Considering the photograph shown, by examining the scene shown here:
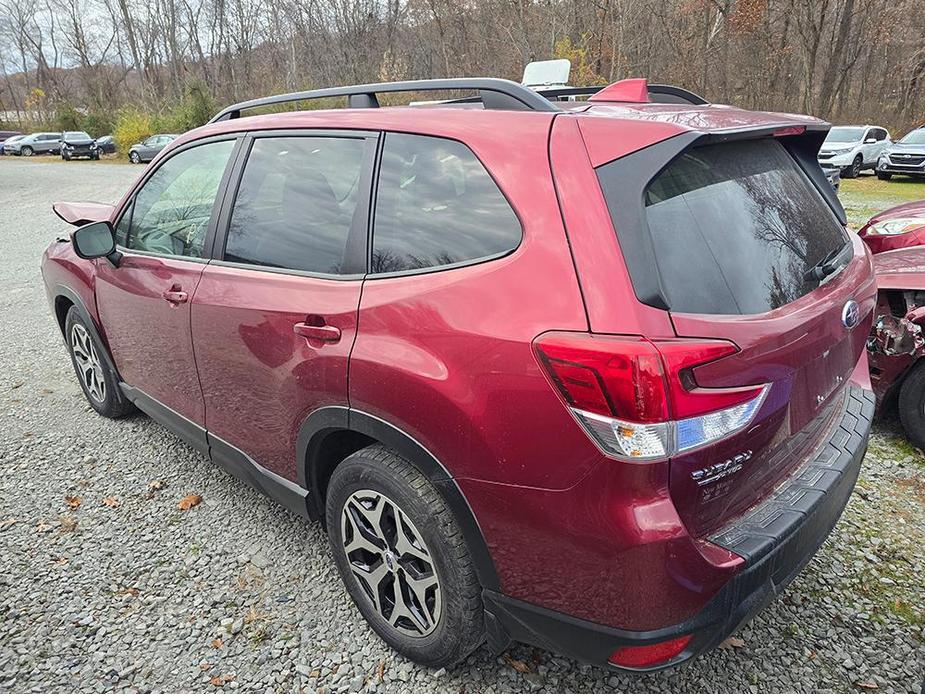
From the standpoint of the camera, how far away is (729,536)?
1702 millimetres

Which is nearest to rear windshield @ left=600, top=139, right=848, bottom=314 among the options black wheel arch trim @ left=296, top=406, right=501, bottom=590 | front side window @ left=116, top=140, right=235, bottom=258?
black wheel arch trim @ left=296, top=406, right=501, bottom=590

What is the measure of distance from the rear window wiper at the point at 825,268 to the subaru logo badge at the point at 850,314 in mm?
114

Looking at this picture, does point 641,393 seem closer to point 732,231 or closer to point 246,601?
point 732,231

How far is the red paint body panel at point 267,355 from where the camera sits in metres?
2.15

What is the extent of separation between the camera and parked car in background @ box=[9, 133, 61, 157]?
41.3 m

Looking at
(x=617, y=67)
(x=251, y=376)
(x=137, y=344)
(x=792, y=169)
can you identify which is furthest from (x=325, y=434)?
(x=617, y=67)

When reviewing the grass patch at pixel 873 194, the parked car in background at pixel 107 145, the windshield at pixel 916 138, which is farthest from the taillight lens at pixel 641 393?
the parked car in background at pixel 107 145

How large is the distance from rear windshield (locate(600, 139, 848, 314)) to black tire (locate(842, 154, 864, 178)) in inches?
843

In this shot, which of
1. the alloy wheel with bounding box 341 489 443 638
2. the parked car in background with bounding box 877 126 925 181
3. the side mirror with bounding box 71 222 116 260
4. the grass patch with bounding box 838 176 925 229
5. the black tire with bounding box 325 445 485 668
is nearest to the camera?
the black tire with bounding box 325 445 485 668

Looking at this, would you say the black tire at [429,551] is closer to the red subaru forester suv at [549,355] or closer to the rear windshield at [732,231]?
the red subaru forester suv at [549,355]

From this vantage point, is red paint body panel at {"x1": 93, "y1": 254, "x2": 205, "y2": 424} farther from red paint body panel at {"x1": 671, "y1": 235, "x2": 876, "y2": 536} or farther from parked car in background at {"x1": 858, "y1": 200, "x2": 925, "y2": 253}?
parked car in background at {"x1": 858, "y1": 200, "x2": 925, "y2": 253}

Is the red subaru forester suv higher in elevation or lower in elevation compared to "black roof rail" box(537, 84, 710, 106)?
lower

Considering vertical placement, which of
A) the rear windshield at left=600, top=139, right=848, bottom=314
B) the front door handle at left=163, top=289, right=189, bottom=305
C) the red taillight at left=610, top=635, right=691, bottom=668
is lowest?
the red taillight at left=610, top=635, right=691, bottom=668

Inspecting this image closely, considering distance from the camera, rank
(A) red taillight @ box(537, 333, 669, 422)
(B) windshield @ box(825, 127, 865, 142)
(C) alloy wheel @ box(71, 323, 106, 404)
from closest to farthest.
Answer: (A) red taillight @ box(537, 333, 669, 422) < (C) alloy wheel @ box(71, 323, 106, 404) < (B) windshield @ box(825, 127, 865, 142)
